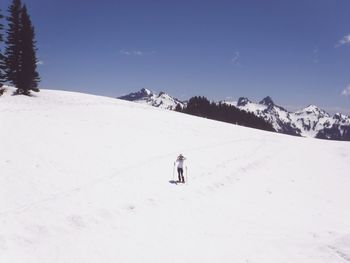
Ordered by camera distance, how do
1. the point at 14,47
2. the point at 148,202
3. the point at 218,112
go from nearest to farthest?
the point at 148,202, the point at 14,47, the point at 218,112

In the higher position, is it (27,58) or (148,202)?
(27,58)

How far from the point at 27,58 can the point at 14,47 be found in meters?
2.31

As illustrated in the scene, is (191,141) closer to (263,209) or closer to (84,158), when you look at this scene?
(84,158)

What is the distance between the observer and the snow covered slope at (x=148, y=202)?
31.3 ft

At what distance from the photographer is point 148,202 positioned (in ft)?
46.3

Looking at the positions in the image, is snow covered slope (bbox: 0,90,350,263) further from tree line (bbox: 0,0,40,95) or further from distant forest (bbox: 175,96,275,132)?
distant forest (bbox: 175,96,275,132)

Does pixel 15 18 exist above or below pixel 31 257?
above

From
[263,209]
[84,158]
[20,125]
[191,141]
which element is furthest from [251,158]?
[20,125]

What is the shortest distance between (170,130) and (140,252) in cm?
2910

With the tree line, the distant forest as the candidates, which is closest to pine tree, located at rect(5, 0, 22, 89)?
the tree line

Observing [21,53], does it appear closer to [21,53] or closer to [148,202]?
[21,53]

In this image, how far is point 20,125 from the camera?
2456 centimetres

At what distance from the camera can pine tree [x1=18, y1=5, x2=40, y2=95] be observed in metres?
42.9

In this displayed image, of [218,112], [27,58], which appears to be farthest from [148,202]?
[218,112]
